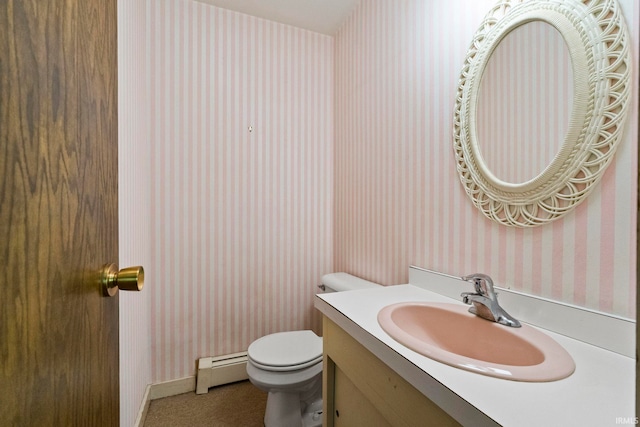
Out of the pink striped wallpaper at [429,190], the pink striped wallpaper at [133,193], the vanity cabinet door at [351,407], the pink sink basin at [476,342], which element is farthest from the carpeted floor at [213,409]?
the pink sink basin at [476,342]

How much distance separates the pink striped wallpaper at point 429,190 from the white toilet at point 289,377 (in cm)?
58

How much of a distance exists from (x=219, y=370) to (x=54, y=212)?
178 cm

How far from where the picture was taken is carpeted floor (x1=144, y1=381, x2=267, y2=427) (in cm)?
154

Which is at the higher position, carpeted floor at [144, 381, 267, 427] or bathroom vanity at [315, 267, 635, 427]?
bathroom vanity at [315, 267, 635, 427]

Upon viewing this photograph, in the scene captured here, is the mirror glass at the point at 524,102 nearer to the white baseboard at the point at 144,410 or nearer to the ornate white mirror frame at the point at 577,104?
the ornate white mirror frame at the point at 577,104

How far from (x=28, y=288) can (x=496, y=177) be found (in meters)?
1.18

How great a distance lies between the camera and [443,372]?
2.01ft

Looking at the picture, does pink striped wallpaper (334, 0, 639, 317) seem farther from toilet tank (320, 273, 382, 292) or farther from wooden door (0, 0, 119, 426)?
wooden door (0, 0, 119, 426)

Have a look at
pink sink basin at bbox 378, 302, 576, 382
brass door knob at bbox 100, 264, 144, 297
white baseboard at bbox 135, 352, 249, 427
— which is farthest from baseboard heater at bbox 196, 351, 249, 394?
brass door knob at bbox 100, 264, 144, 297

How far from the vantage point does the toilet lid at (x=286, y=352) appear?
1381 mm

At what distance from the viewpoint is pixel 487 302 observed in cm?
89

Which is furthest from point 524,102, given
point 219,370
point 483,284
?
point 219,370

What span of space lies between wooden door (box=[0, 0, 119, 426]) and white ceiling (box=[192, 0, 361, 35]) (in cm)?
157

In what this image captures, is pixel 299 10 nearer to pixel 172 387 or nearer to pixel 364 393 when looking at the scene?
pixel 364 393
